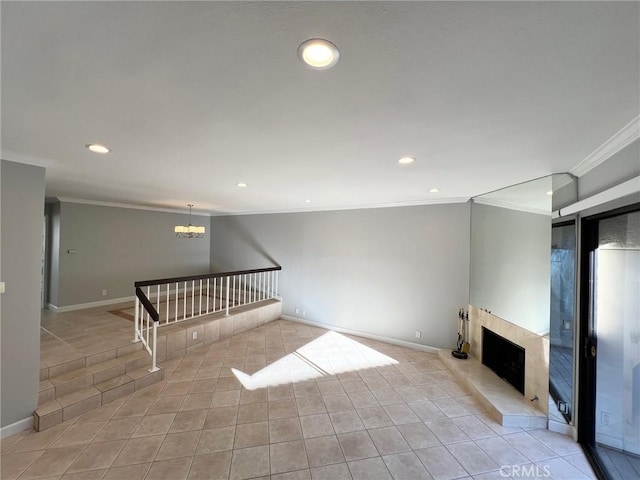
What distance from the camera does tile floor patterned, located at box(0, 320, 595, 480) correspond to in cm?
193

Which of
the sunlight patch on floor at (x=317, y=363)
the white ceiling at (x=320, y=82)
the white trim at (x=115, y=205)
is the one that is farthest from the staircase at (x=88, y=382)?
the white trim at (x=115, y=205)

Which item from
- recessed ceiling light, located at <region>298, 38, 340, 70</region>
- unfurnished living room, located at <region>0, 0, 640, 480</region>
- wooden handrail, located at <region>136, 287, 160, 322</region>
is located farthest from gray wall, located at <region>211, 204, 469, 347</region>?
recessed ceiling light, located at <region>298, 38, 340, 70</region>

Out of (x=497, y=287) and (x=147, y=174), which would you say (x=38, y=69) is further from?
(x=497, y=287)

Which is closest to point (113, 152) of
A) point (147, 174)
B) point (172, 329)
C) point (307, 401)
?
point (147, 174)

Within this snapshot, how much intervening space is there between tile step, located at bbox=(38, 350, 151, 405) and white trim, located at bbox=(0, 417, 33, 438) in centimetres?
15

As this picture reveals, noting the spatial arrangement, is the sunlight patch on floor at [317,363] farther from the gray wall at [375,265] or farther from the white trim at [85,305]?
Answer: the white trim at [85,305]

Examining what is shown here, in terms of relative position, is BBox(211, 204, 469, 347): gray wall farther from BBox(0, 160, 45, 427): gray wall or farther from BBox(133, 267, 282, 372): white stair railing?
BBox(0, 160, 45, 427): gray wall

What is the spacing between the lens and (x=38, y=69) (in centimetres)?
108

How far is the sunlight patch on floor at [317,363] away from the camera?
3262mm

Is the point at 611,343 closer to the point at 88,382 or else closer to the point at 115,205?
the point at 88,382

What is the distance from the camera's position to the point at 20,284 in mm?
2254

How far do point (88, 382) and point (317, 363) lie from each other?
2755 mm

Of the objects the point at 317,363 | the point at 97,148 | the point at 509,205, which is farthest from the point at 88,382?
the point at 509,205

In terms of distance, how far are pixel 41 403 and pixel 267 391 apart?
2.21 m
